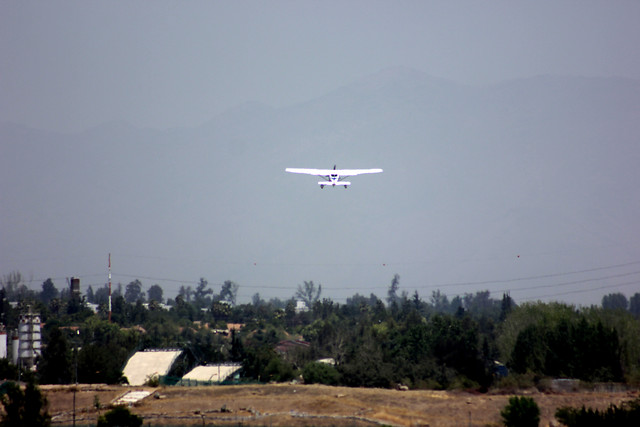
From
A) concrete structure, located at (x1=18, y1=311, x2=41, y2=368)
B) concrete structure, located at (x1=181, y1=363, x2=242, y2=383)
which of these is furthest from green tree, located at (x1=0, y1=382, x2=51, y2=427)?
concrete structure, located at (x1=18, y1=311, x2=41, y2=368)

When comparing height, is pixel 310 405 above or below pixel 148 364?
below

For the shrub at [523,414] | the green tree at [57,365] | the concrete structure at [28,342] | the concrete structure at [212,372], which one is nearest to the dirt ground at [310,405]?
the shrub at [523,414]

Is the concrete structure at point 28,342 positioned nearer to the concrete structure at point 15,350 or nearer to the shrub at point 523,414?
the concrete structure at point 15,350

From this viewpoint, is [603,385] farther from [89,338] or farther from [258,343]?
[89,338]

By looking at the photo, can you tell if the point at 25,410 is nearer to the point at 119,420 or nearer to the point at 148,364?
the point at 119,420

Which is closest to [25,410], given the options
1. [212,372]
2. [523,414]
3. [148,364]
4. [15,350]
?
[523,414]

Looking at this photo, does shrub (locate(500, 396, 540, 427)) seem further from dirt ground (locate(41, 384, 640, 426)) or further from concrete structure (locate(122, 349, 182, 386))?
concrete structure (locate(122, 349, 182, 386))
